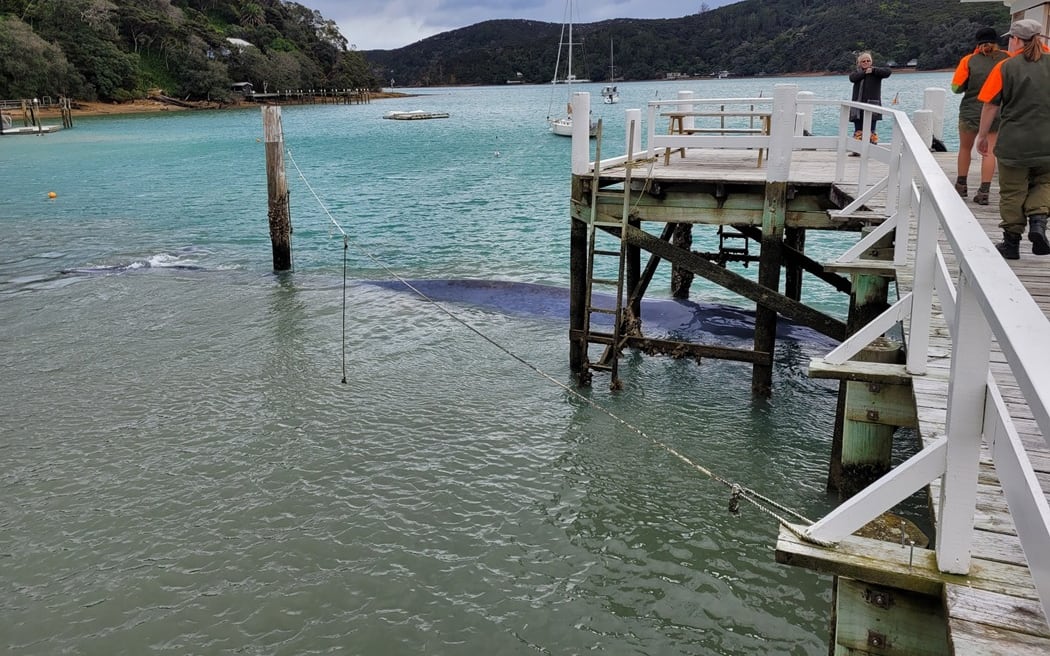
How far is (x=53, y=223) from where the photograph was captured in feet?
81.8

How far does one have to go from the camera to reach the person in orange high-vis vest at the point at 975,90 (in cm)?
869

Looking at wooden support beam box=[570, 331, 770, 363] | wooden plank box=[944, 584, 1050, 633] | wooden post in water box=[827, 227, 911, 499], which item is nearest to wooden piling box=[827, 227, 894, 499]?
wooden post in water box=[827, 227, 911, 499]

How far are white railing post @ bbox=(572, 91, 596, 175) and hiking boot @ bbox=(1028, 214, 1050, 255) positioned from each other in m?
4.79

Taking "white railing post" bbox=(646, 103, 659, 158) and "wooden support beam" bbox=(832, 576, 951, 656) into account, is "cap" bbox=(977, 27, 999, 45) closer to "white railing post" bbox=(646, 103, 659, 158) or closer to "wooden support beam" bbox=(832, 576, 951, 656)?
"white railing post" bbox=(646, 103, 659, 158)

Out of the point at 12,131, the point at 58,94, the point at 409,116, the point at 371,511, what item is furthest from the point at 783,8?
the point at 371,511

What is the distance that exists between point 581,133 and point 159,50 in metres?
126

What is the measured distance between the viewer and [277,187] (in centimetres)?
1684

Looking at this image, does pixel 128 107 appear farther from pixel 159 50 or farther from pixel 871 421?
pixel 871 421

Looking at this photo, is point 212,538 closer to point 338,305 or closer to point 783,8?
point 338,305

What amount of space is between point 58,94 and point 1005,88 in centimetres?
10325

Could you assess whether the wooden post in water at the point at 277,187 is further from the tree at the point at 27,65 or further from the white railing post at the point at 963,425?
the tree at the point at 27,65

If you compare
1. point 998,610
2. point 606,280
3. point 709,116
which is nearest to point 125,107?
point 709,116

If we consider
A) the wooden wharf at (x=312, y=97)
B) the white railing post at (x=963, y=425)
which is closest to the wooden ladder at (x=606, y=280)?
the white railing post at (x=963, y=425)

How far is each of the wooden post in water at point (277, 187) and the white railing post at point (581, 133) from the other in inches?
325
